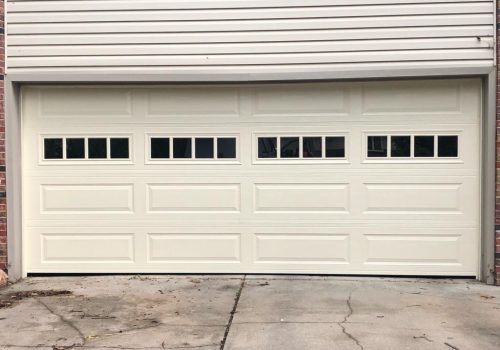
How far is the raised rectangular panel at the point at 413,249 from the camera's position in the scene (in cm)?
586

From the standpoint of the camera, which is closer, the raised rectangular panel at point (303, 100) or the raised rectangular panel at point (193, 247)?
the raised rectangular panel at point (303, 100)

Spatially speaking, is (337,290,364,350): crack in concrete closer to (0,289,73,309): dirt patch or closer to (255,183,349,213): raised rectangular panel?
(255,183,349,213): raised rectangular panel

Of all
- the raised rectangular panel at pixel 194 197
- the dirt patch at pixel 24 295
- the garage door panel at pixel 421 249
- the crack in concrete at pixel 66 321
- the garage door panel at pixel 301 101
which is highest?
the garage door panel at pixel 301 101

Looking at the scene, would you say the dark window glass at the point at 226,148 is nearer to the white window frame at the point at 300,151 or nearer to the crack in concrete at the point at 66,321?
the white window frame at the point at 300,151

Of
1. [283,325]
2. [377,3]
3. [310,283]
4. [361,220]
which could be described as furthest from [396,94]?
[283,325]

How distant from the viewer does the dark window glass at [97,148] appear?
19.9ft

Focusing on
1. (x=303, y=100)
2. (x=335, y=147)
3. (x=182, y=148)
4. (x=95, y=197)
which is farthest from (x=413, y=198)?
(x=95, y=197)

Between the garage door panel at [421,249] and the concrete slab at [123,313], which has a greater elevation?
the garage door panel at [421,249]

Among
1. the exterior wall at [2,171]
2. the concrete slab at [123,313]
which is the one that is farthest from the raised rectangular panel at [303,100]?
the exterior wall at [2,171]

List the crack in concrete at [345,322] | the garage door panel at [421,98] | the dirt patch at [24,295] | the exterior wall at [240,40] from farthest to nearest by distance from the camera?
the garage door panel at [421,98] < the exterior wall at [240,40] < the dirt patch at [24,295] < the crack in concrete at [345,322]

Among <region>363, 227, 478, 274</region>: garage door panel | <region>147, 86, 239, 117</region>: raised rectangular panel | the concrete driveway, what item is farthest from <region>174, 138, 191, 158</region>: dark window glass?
<region>363, 227, 478, 274</region>: garage door panel

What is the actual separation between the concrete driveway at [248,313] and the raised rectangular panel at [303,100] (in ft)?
6.33

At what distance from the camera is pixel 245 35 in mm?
5762

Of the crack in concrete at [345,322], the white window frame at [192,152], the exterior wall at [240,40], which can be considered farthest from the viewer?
the white window frame at [192,152]
